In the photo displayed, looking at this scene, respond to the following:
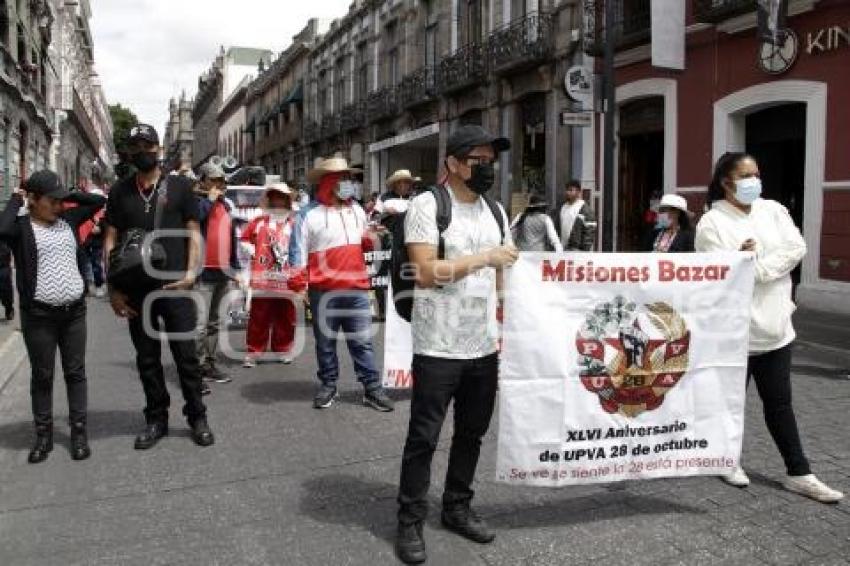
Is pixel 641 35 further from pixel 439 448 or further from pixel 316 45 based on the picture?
pixel 316 45

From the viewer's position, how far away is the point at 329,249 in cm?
638

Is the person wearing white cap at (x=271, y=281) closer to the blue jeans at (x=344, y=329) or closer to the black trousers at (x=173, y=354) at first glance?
the blue jeans at (x=344, y=329)

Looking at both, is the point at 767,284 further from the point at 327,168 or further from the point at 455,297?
the point at 327,168

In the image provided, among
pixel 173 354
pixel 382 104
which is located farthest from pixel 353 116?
pixel 173 354

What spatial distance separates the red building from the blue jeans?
8.00m

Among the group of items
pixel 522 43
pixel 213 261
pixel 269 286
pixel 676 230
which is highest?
pixel 522 43

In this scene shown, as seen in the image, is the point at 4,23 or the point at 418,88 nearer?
the point at 4,23

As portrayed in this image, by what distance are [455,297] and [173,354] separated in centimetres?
251

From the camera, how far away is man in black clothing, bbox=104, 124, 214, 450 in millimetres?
5246

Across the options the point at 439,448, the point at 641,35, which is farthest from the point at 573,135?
the point at 439,448

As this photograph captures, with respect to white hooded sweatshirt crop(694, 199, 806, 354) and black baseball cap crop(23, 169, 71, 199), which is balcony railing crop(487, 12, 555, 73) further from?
black baseball cap crop(23, 169, 71, 199)

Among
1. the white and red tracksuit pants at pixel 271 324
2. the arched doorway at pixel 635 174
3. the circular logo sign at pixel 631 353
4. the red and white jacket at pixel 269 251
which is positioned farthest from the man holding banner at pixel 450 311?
the arched doorway at pixel 635 174

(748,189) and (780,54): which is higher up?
(780,54)

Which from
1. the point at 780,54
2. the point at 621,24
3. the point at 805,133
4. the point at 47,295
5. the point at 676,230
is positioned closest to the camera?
the point at 47,295
